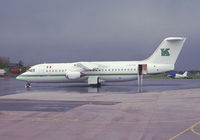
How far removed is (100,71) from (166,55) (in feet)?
28.9

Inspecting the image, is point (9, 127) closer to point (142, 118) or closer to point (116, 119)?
point (116, 119)

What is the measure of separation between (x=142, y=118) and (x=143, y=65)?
2095cm

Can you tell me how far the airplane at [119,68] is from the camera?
32031 mm

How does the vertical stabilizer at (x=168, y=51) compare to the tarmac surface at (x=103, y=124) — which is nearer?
the tarmac surface at (x=103, y=124)

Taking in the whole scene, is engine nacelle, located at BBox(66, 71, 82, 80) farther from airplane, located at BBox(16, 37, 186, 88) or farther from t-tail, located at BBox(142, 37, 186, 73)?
t-tail, located at BBox(142, 37, 186, 73)

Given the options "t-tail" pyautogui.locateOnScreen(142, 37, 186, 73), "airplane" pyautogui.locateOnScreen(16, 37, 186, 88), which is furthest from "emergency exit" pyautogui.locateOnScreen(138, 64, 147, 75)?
"t-tail" pyautogui.locateOnScreen(142, 37, 186, 73)

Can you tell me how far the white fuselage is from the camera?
106ft

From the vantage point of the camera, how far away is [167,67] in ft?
105

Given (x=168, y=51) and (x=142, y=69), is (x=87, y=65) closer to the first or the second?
Answer: (x=142, y=69)

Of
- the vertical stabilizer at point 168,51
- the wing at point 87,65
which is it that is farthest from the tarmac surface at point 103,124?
the vertical stabilizer at point 168,51

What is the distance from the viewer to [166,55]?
32156 millimetres

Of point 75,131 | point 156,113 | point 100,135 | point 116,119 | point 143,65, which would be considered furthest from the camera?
point 143,65

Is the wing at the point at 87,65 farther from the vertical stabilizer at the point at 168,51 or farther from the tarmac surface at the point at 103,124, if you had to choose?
the tarmac surface at the point at 103,124

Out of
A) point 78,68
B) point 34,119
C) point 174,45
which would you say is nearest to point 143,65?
point 174,45
